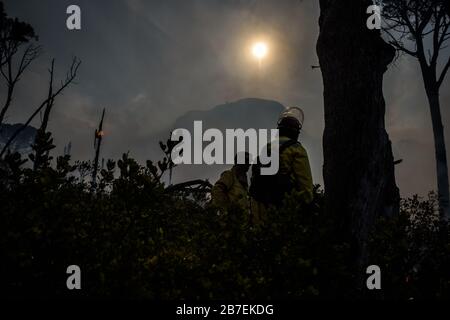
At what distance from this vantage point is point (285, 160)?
362cm

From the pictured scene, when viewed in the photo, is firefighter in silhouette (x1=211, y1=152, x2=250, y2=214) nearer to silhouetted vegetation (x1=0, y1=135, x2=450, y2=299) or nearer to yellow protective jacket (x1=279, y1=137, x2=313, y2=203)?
yellow protective jacket (x1=279, y1=137, x2=313, y2=203)

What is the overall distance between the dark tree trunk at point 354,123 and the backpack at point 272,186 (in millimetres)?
880

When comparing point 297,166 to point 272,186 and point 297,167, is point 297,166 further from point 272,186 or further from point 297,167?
point 272,186

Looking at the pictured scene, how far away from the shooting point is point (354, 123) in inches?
99.6

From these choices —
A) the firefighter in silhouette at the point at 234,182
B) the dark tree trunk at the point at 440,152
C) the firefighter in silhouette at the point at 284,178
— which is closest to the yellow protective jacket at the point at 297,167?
the firefighter in silhouette at the point at 284,178

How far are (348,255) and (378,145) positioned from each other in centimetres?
85

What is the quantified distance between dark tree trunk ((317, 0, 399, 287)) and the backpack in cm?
88

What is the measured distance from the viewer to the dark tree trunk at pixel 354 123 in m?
2.47

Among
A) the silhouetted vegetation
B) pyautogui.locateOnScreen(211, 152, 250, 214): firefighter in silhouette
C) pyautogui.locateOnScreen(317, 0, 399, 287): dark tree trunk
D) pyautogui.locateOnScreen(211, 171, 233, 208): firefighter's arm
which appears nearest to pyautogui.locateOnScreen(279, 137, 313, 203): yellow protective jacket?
pyautogui.locateOnScreen(317, 0, 399, 287): dark tree trunk

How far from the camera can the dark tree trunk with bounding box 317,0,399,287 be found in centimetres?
247

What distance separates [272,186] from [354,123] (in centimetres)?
126

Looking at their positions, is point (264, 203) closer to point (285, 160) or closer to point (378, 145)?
point (285, 160)

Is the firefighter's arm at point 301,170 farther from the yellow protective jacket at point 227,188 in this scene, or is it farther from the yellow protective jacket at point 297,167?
the yellow protective jacket at point 227,188

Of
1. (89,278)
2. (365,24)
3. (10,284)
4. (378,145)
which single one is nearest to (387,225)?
(378,145)
